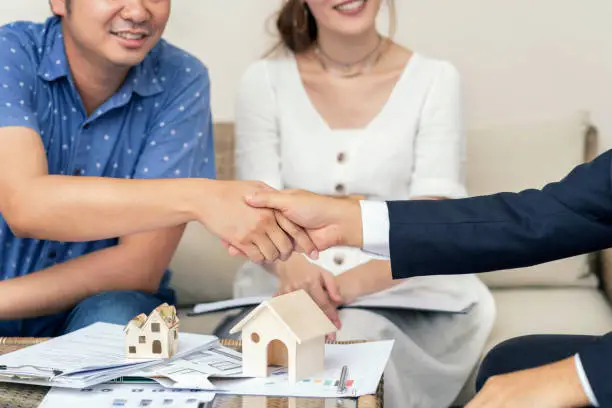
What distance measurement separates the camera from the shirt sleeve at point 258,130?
2180 mm

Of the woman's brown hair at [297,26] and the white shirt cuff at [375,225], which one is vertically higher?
the woman's brown hair at [297,26]

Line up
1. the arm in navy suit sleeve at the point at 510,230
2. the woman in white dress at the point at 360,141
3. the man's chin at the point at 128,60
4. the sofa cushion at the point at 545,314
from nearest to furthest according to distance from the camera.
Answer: the arm in navy suit sleeve at the point at 510,230 → the man's chin at the point at 128,60 → the woman in white dress at the point at 360,141 → the sofa cushion at the point at 545,314

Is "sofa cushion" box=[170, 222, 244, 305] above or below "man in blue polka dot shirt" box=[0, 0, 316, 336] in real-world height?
below

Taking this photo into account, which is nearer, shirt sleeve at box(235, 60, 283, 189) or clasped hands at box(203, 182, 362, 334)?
clasped hands at box(203, 182, 362, 334)

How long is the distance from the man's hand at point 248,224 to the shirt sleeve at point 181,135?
33 cm

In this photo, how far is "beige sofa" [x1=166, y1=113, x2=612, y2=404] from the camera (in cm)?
244

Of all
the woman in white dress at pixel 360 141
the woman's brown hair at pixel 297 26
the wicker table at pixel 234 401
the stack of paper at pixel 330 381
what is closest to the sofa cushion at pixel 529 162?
the woman in white dress at pixel 360 141

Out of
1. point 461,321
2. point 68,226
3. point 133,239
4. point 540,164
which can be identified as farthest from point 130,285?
point 540,164

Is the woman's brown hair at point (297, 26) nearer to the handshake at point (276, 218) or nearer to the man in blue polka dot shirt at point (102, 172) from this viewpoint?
the man in blue polka dot shirt at point (102, 172)

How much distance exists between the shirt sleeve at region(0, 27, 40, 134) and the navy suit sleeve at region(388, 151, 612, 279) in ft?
2.46

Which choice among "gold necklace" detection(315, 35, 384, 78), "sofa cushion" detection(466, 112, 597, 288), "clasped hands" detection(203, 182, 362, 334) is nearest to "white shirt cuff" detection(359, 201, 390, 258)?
"clasped hands" detection(203, 182, 362, 334)

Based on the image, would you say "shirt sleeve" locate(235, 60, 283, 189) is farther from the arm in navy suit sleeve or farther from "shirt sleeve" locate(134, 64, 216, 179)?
the arm in navy suit sleeve

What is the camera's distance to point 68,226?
5.42ft

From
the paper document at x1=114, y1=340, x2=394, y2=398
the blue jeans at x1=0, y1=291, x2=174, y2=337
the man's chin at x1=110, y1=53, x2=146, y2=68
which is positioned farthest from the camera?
the man's chin at x1=110, y1=53, x2=146, y2=68
